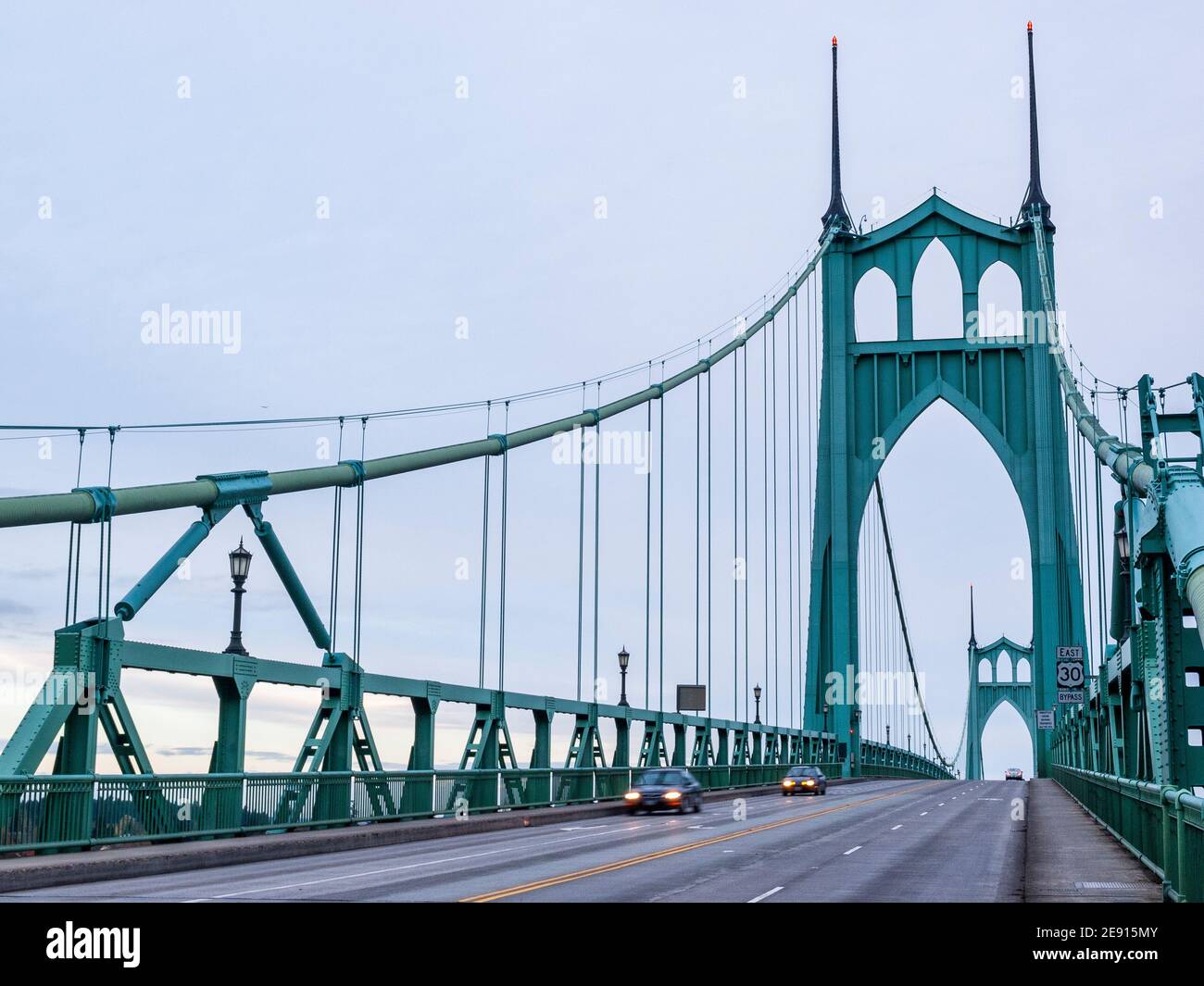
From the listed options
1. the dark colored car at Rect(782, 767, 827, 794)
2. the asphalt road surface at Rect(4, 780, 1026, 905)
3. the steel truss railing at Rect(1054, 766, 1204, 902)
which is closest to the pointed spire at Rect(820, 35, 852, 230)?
the dark colored car at Rect(782, 767, 827, 794)

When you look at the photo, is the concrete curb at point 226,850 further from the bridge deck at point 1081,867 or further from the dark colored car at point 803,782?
the dark colored car at point 803,782

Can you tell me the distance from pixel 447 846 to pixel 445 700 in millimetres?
5836

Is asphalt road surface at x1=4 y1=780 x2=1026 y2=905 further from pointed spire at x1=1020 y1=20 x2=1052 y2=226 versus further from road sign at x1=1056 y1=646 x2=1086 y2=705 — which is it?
pointed spire at x1=1020 y1=20 x2=1052 y2=226

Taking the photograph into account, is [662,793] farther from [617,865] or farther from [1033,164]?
[1033,164]

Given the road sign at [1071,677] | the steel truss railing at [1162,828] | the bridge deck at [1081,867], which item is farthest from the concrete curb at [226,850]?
the road sign at [1071,677]

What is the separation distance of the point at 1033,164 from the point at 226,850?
76.4 metres

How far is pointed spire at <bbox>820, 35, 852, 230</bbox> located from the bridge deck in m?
55.7

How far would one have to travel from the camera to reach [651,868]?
69.6 feet

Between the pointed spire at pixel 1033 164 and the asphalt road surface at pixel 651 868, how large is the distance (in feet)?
173

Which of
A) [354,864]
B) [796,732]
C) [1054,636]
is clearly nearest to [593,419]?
[354,864]

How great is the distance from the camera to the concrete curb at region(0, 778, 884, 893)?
1888 cm

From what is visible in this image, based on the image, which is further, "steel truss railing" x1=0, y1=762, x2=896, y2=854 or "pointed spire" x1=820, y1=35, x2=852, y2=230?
"pointed spire" x1=820, y1=35, x2=852, y2=230

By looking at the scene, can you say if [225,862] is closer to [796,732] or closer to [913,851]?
[913,851]

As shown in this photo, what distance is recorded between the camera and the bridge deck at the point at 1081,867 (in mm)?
16969
